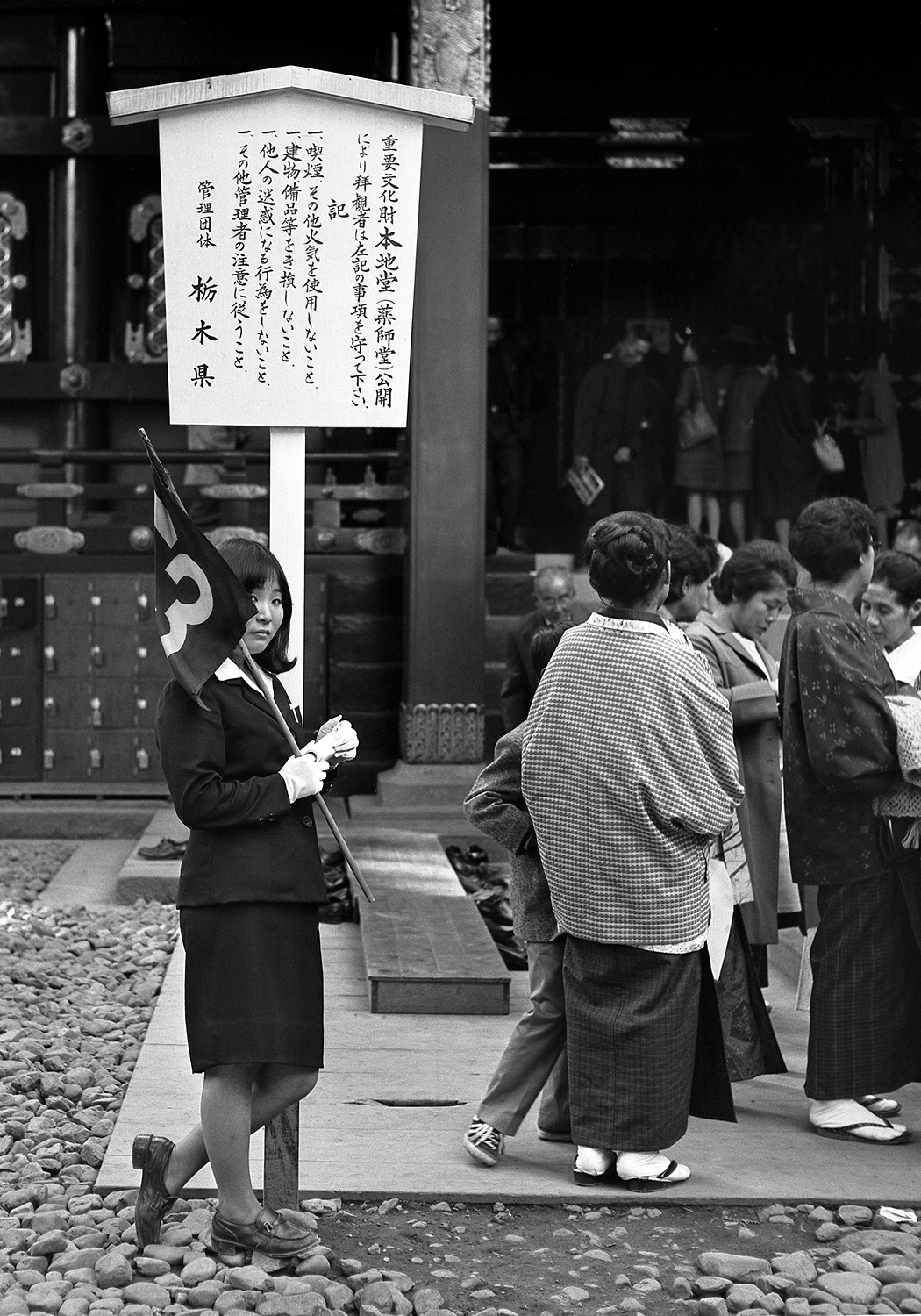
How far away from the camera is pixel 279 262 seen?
4.26 meters

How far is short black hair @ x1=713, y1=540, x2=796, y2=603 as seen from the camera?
466 centimetres

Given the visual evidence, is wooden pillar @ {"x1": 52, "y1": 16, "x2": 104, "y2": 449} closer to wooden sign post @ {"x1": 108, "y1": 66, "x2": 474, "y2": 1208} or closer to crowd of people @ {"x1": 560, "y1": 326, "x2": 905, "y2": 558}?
crowd of people @ {"x1": 560, "y1": 326, "x2": 905, "y2": 558}

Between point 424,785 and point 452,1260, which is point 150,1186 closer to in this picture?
point 452,1260

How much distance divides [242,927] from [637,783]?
89 cm

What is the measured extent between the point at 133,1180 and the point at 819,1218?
4.70 feet

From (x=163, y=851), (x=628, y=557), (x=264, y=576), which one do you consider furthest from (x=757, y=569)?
(x=163, y=851)

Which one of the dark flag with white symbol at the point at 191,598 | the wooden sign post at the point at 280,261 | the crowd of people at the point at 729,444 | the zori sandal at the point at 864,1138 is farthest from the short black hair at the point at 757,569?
the crowd of people at the point at 729,444

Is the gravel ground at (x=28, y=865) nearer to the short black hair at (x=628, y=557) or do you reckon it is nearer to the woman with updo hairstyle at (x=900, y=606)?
the woman with updo hairstyle at (x=900, y=606)

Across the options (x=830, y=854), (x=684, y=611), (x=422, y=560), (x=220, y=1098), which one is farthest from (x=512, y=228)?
(x=220, y=1098)

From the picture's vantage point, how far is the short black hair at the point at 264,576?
3219 millimetres

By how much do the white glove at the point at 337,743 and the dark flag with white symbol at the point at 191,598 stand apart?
239 millimetres

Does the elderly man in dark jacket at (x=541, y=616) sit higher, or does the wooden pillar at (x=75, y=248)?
the wooden pillar at (x=75, y=248)

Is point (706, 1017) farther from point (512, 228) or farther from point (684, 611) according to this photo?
point (512, 228)

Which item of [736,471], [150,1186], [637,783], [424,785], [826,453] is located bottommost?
[424,785]
